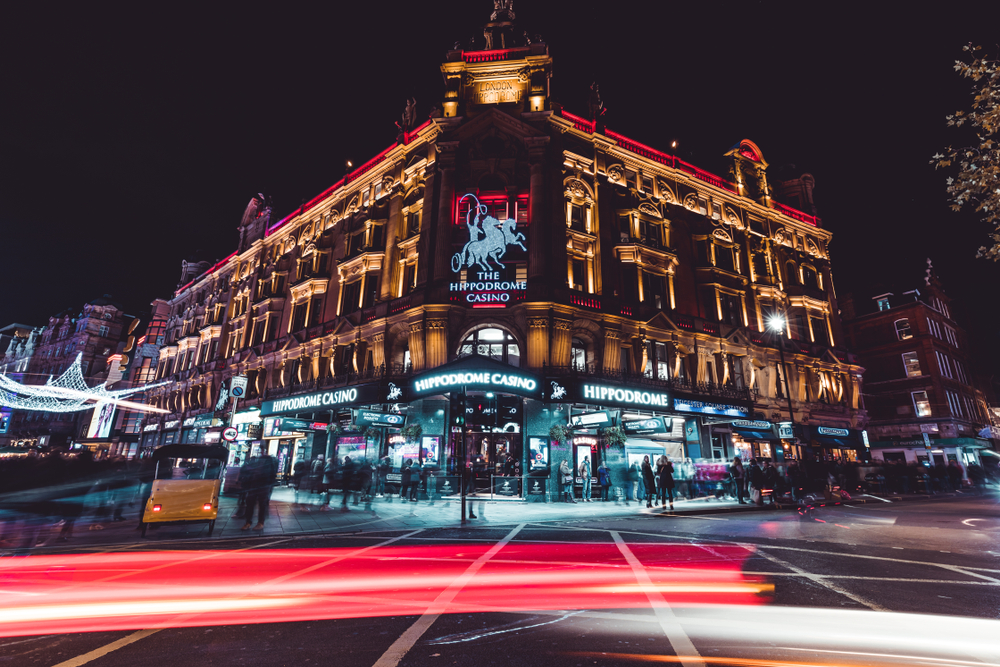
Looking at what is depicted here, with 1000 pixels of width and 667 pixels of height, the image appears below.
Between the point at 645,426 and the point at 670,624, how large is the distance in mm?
16546

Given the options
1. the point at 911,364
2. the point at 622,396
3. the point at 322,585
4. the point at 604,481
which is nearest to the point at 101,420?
the point at 604,481

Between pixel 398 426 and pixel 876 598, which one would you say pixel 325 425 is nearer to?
pixel 398 426

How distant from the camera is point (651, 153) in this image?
30812 mm

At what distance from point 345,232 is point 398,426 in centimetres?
1690

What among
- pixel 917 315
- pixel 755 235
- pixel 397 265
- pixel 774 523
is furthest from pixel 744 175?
pixel 774 523

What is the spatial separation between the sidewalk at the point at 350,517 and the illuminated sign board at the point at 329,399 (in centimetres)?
460

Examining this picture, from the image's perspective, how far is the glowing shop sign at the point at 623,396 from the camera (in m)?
20.9

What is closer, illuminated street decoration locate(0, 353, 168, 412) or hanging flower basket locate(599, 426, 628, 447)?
hanging flower basket locate(599, 426, 628, 447)

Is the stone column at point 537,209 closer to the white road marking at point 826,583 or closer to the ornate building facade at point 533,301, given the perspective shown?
the ornate building facade at point 533,301

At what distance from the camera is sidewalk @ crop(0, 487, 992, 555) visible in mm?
10125

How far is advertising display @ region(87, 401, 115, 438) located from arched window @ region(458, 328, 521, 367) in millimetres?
53843

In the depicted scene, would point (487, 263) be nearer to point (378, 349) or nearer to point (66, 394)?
point (378, 349)

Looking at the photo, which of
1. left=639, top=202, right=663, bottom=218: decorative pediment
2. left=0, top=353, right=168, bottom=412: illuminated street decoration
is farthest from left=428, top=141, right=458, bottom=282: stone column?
left=0, top=353, right=168, bottom=412: illuminated street decoration

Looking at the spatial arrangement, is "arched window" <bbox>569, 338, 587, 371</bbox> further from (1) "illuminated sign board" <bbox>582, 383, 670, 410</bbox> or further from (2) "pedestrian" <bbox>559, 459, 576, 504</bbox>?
(2) "pedestrian" <bbox>559, 459, 576, 504</bbox>
